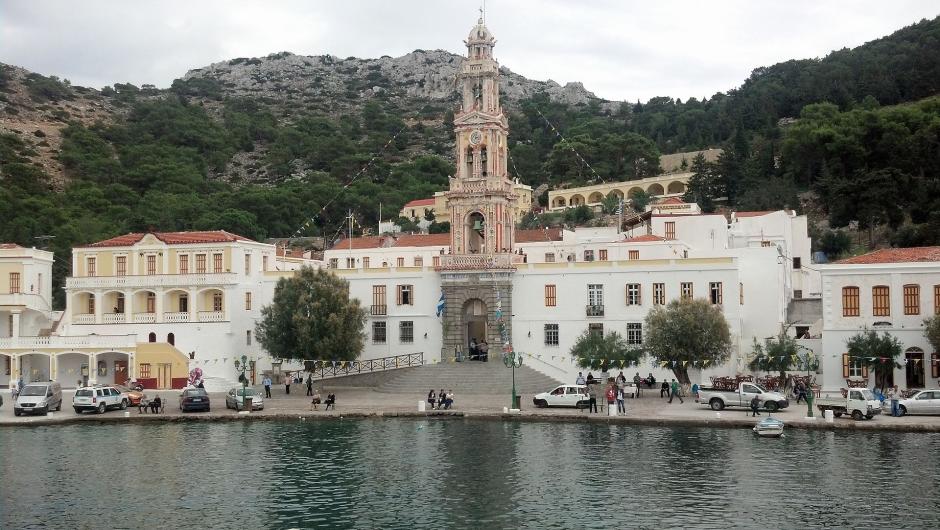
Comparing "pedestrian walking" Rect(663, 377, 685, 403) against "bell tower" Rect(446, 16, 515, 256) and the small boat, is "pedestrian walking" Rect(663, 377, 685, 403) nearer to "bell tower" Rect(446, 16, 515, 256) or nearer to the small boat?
the small boat

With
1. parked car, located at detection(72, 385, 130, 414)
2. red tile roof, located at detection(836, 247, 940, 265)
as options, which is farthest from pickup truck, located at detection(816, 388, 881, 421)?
parked car, located at detection(72, 385, 130, 414)

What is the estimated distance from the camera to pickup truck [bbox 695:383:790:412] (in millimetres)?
43594

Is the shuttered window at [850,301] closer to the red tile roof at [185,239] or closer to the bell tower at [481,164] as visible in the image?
the bell tower at [481,164]

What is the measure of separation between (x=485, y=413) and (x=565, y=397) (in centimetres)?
414

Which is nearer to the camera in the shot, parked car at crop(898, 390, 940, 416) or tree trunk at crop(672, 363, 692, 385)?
parked car at crop(898, 390, 940, 416)

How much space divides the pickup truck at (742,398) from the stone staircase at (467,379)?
1015 cm

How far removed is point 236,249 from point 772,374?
3160 cm

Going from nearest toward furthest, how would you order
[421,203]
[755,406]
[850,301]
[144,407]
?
[755,406], [144,407], [850,301], [421,203]

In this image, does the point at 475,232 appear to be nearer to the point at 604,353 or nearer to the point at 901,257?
the point at 604,353

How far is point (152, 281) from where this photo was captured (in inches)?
2386

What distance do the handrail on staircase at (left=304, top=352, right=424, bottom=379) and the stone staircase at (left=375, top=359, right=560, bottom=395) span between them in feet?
6.71

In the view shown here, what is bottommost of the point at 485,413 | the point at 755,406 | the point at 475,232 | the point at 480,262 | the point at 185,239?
the point at 485,413

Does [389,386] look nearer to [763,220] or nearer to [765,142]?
[763,220]

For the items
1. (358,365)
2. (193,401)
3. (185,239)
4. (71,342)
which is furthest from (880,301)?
(71,342)
